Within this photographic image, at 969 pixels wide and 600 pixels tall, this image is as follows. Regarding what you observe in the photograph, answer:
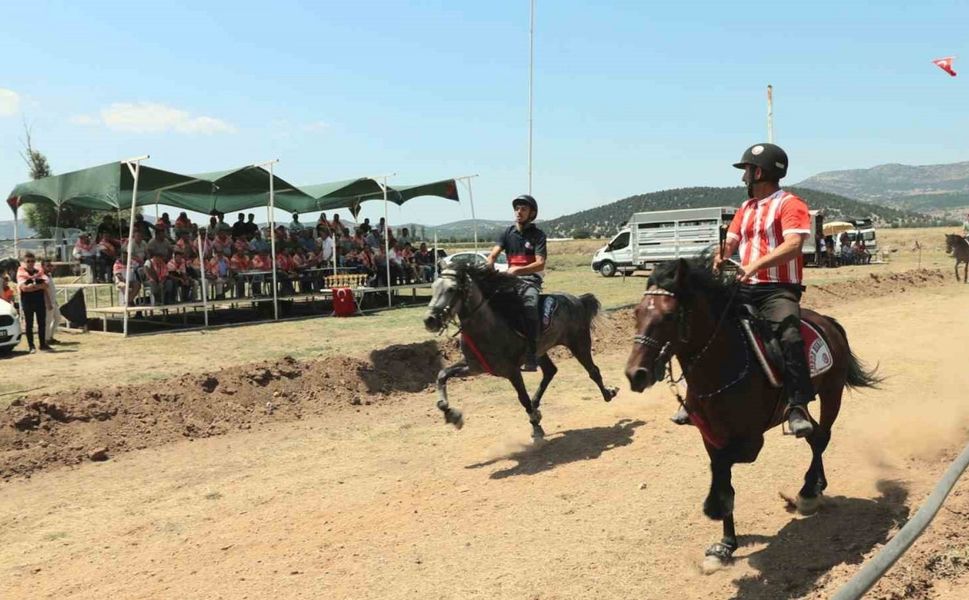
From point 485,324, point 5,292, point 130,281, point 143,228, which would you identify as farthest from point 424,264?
point 485,324

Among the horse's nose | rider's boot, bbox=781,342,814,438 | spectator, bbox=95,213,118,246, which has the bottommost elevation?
rider's boot, bbox=781,342,814,438

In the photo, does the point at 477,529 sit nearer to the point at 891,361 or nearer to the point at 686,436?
the point at 686,436

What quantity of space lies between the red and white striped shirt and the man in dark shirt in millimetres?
3252

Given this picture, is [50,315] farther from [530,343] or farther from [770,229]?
[770,229]

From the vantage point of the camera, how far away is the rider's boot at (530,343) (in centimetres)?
843

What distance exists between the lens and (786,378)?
5.11 meters

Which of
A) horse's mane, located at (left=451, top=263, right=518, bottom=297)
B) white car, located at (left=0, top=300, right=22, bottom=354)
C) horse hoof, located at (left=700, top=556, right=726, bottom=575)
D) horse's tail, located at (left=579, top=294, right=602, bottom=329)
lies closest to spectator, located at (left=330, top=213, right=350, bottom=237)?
white car, located at (left=0, top=300, right=22, bottom=354)

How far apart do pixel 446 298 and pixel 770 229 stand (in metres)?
3.44

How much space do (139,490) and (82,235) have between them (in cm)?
1543

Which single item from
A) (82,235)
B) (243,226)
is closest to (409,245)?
(243,226)

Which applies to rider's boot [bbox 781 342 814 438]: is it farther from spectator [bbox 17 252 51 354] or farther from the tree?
the tree

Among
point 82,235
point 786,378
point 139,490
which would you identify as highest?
point 82,235

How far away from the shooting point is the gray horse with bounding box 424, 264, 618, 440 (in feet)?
25.5

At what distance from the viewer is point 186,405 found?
389 inches
